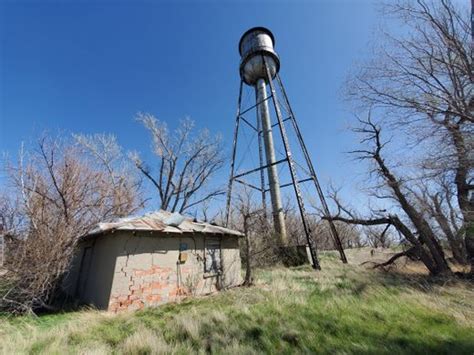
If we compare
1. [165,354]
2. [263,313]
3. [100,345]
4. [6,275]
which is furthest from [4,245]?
[263,313]

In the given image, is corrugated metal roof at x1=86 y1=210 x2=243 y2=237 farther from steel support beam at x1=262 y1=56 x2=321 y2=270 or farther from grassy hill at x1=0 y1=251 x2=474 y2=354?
steel support beam at x1=262 y1=56 x2=321 y2=270

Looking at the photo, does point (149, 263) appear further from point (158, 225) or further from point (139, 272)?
point (158, 225)

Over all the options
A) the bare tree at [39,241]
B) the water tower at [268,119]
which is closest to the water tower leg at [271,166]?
the water tower at [268,119]

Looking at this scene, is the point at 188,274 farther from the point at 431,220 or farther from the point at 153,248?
the point at 431,220

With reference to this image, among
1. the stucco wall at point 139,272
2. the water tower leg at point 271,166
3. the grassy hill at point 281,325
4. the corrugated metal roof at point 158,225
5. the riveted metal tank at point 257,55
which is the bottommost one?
the grassy hill at point 281,325

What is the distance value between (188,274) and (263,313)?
3.29 metres

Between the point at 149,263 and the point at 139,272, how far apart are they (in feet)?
1.16

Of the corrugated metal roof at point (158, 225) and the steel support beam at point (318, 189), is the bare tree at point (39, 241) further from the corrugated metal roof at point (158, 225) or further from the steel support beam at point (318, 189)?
the steel support beam at point (318, 189)

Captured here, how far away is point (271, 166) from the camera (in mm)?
12508

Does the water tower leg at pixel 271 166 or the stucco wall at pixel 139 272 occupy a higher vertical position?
the water tower leg at pixel 271 166

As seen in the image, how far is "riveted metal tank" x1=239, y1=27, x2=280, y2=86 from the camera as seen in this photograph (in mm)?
14203

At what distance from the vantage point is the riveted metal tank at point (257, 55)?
14.2m

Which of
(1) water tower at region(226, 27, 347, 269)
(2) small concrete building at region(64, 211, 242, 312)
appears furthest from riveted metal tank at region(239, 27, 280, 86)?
(2) small concrete building at region(64, 211, 242, 312)

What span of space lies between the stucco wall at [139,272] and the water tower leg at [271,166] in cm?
450
